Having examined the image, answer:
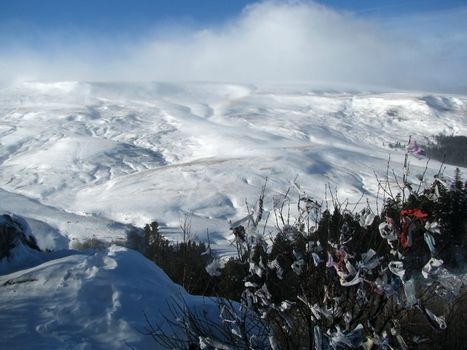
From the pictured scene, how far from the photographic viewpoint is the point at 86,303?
15.1ft

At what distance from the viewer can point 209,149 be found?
79688 mm

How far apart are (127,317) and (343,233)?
2125mm

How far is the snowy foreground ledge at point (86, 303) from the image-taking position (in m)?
4.12

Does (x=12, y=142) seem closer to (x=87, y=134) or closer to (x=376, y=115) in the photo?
(x=87, y=134)

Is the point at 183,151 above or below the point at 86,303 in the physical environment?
below

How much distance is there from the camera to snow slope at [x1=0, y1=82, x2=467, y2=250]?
5375cm

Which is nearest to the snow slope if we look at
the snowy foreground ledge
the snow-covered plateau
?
the snow-covered plateau

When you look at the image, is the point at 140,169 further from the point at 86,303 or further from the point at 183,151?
the point at 86,303

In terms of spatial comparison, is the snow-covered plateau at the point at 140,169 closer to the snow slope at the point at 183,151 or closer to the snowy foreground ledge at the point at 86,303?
the snowy foreground ledge at the point at 86,303

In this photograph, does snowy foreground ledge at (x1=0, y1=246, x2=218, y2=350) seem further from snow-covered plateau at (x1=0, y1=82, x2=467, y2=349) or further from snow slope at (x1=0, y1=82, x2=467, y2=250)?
snow slope at (x1=0, y1=82, x2=467, y2=250)

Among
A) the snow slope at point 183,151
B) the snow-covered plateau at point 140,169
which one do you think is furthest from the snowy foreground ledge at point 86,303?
the snow slope at point 183,151

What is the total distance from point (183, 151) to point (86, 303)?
76.4 meters

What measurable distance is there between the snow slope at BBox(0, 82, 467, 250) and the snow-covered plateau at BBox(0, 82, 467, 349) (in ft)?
0.98

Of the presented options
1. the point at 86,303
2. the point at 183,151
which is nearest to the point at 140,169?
the point at 183,151
